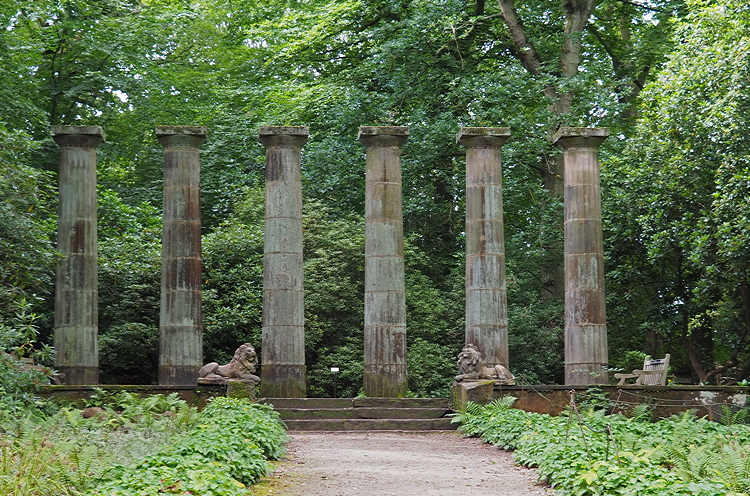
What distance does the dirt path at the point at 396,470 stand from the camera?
14141 millimetres

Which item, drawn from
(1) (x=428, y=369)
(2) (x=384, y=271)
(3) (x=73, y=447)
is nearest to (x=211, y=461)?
(3) (x=73, y=447)

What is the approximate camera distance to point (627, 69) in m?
41.4

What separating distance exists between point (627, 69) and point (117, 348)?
80.0ft

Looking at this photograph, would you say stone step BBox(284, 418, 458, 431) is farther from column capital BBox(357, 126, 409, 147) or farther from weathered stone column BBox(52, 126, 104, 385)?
column capital BBox(357, 126, 409, 147)

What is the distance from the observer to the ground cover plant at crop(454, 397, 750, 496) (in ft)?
39.8

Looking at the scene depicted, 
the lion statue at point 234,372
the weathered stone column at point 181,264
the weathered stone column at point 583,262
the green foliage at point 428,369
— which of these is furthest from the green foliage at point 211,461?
the green foliage at point 428,369

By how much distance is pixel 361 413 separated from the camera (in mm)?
25609

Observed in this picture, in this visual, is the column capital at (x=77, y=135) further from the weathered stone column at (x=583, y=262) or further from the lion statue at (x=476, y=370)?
the weathered stone column at (x=583, y=262)

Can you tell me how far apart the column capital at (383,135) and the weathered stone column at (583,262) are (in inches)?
192

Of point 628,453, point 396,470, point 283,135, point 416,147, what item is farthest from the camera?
point 416,147

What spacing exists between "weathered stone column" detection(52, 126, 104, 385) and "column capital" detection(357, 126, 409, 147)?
786 cm

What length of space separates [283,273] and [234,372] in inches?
150

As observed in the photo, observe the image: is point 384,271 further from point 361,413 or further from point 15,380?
point 15,380

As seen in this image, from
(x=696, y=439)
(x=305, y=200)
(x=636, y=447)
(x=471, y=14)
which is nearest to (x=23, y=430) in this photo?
(x=636, y=447)
